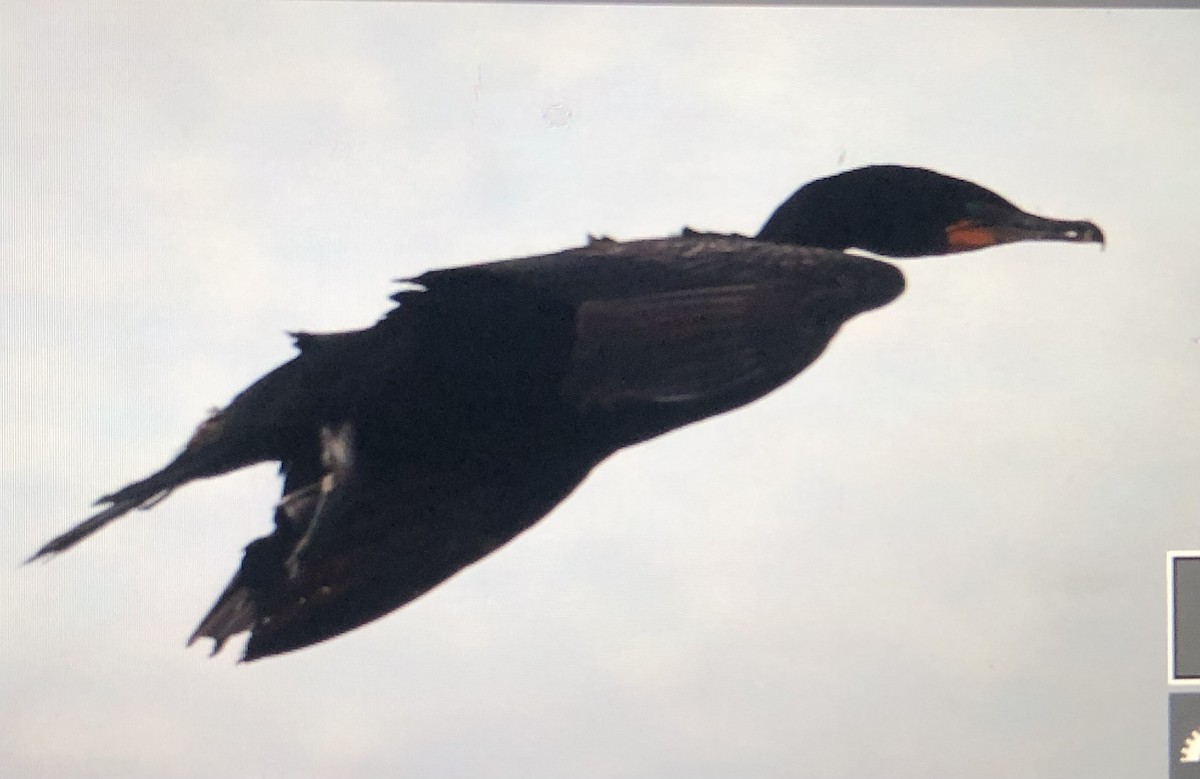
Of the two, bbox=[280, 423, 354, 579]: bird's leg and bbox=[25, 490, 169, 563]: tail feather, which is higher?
bbox=[280, 423, 354, 579]: bird's leg

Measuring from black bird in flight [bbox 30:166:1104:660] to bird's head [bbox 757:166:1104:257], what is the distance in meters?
0.11

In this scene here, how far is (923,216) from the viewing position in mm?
1357

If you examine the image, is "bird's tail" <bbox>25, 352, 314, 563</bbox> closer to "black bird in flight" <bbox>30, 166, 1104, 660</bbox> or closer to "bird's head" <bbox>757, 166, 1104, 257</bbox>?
"black bird in flight" <bbox>30, 166, 1104, 660</bbox>

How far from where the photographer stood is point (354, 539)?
1304 mm

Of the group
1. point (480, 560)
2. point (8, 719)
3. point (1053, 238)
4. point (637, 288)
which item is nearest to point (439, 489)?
point (480, 560)

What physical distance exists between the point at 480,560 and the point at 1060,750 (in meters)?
0.89

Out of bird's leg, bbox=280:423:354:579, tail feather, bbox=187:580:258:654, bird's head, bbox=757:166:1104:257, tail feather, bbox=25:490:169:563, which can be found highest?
bird's head, bbox=757:166:1104:257

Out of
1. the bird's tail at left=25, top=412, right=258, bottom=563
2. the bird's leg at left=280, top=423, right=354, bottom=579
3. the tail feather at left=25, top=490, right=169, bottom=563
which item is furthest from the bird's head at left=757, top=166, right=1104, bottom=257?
the tail feather at left=25, top=490, right=169, bottom=563

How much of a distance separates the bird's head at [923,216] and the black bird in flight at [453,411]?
4.2 inches

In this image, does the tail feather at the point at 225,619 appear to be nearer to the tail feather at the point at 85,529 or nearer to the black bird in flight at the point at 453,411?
the black bird in flight at the point at 453,411

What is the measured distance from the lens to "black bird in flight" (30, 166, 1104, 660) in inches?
50.8

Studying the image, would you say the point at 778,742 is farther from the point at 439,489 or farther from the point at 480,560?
the point at 439,489

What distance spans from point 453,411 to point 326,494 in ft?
0.69

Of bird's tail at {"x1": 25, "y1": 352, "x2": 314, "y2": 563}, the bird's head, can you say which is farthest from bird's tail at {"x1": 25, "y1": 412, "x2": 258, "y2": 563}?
the bird's head
